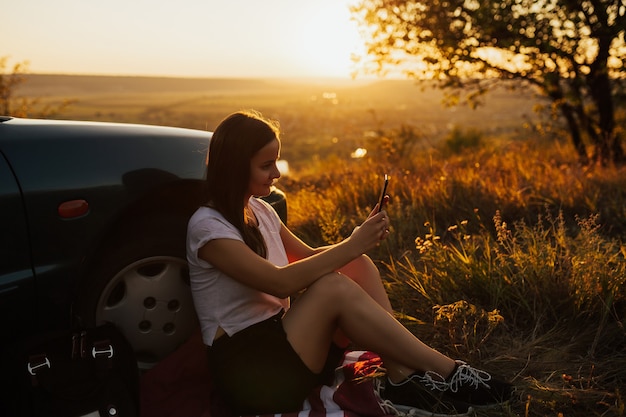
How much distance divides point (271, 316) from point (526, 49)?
6.17 m

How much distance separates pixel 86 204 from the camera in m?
2.62

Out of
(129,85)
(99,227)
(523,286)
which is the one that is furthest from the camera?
(129,85)

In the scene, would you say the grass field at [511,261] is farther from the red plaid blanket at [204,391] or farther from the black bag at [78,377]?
the black bag at [78,377]

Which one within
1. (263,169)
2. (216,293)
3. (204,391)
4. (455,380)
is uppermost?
(263,169)

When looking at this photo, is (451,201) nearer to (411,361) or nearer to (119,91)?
(411,361)

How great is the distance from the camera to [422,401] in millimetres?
2572

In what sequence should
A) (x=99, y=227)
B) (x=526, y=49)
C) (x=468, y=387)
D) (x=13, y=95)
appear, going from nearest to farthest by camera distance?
(x=468, y=387) < (x=99, y=227) < (x=526, y=49) < (x=13, y=95)

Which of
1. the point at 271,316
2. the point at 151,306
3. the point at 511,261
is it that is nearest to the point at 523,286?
the point at 511,261

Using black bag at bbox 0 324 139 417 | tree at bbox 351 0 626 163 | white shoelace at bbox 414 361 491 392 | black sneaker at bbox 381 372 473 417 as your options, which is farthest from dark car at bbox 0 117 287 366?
tree at bbox 351 0 626 163

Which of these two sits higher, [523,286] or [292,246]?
[292,246]

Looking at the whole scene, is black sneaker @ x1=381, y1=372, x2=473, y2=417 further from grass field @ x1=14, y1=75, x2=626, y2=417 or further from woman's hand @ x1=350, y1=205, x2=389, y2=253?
woman's hand @ x1=350, y1=205, x2=389, y2=253

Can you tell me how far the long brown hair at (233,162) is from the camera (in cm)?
257

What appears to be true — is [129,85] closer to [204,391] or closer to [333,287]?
[204,391]

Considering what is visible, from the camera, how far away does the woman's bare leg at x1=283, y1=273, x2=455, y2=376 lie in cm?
255
